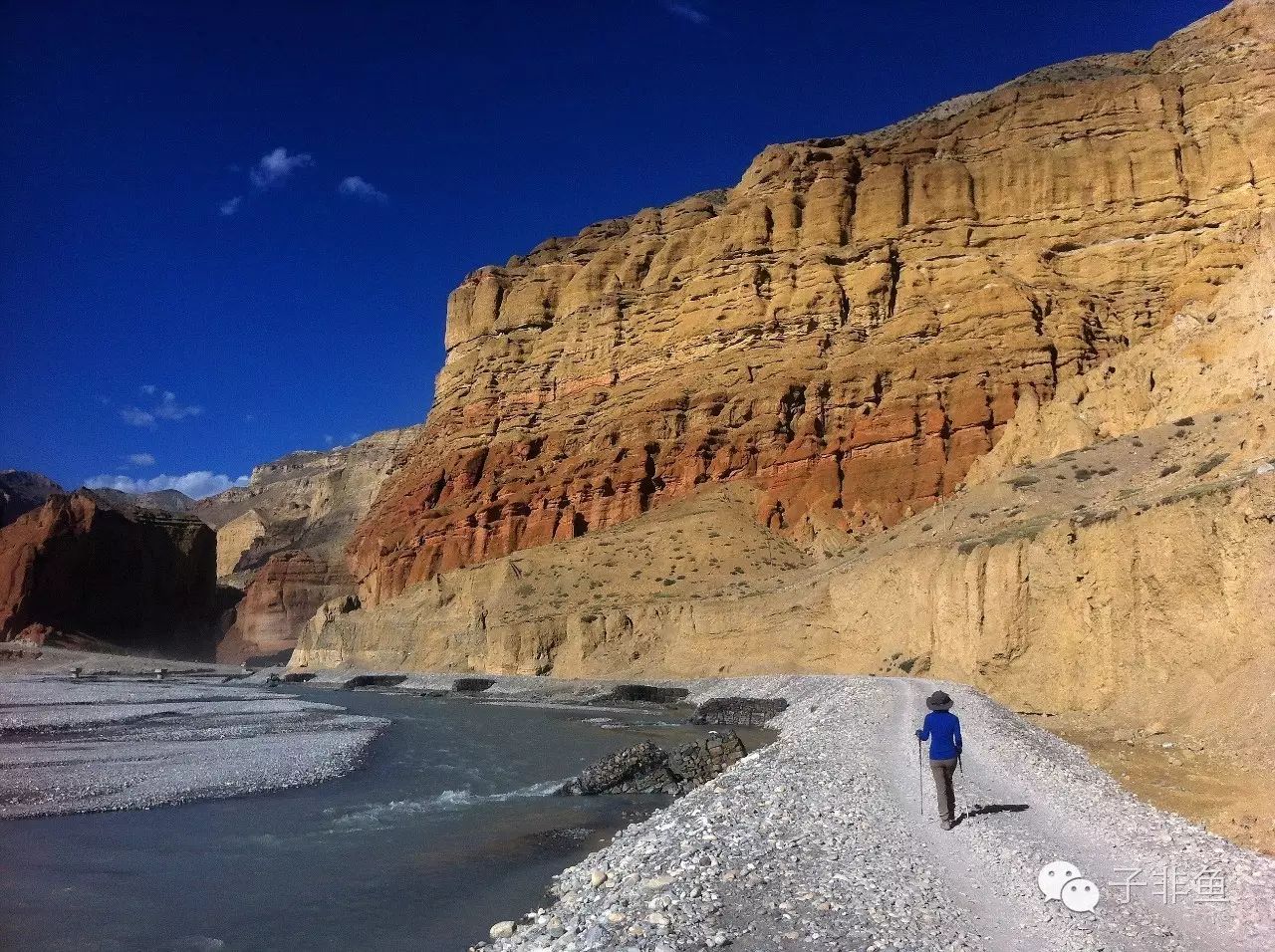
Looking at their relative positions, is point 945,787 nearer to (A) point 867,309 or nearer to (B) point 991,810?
(B) point 991,810

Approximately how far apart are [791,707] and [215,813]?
1891cm

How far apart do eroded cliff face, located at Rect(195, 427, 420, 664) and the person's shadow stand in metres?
114

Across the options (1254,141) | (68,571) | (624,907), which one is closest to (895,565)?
(624,907)

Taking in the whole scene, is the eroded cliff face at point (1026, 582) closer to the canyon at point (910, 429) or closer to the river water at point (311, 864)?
the canyon at point (910, 429)

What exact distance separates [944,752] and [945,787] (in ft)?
1.39

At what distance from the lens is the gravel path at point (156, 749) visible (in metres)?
17.3

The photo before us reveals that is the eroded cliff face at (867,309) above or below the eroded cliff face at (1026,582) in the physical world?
above

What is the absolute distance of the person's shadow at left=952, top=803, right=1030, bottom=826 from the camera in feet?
32.0

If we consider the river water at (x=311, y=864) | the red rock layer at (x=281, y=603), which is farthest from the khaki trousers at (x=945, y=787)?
the red rock layer at (x=281, y=603)

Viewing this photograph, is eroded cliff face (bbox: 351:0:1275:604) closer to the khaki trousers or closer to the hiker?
the hiker

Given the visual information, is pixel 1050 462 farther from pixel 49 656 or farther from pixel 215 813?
pixel 49 656

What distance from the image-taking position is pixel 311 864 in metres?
11.9

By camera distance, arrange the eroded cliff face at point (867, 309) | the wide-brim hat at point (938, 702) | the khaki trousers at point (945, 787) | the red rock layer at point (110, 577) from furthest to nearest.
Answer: the red rock layer at point (110, 577) → the eroded cliff face at point (867, 309) → the wide-brim hat at point (938, 702) → the khaki trousers at point (945, 787)

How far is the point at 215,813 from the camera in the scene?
50.6 feet
